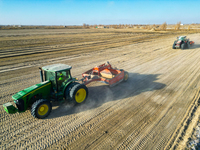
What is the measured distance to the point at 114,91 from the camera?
24.7 ft

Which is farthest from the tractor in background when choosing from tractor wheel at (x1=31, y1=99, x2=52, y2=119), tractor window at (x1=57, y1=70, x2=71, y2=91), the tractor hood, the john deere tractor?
tractor wheel at (x1=31, y1=99, x2=52, y2=119)

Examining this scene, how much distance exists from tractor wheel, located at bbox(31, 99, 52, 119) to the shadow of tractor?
34 centimetres

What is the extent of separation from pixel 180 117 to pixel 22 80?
8.97 metres

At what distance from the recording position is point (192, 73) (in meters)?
9.87

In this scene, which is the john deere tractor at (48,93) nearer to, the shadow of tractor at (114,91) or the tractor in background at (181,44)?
the shadow of tractor at (114,91)

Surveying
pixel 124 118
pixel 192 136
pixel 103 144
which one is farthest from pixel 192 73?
pixel 103 144

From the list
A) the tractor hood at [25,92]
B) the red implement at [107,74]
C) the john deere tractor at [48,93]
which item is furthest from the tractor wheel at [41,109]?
the red implement at [107,74]

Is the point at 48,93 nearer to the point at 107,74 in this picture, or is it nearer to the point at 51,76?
the point at 51,76

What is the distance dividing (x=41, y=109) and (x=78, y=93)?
5.33 feet

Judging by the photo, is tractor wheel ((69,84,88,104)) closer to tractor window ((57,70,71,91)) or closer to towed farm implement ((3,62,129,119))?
towed farm implement ((3,62,129,119))

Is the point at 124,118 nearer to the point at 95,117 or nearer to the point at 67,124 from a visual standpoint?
the point at 95,117

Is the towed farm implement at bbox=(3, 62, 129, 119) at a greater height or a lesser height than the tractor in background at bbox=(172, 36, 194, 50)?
lesser

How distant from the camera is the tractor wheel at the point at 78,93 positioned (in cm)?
563

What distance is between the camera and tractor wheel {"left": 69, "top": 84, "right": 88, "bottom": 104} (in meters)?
5.63
